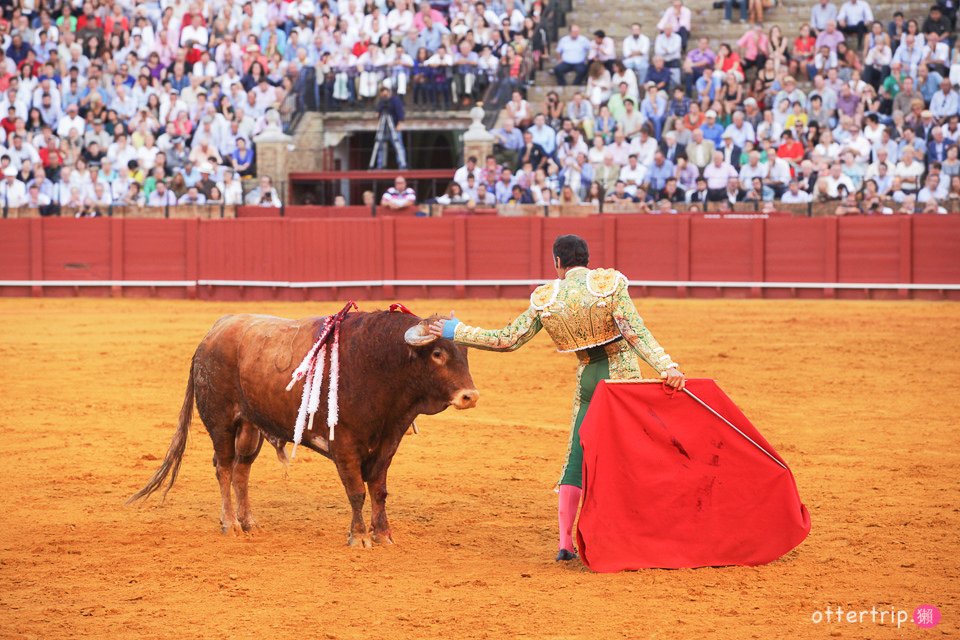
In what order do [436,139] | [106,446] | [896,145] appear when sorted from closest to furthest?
[106,446] < [896,145] < [436,139]

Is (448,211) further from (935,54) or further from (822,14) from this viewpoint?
(935,54)

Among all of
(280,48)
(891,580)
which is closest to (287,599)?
(891,580)

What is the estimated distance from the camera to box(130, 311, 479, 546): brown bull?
585 cm

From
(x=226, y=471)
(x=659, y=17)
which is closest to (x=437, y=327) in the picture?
(x=226, y=471)

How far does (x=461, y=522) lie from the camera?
6.61 metres

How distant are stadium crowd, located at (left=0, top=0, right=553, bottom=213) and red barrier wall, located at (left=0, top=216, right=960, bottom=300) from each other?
2.94 ft

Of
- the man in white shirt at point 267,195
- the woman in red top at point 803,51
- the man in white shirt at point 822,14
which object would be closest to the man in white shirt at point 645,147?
the woman in red top at point 803,51

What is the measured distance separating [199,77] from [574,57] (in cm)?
613

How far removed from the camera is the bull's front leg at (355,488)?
5.96 m

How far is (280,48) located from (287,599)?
18584 millimetres

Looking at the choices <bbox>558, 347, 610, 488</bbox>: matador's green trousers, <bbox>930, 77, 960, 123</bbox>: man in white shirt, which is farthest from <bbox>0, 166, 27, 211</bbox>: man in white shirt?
<bbox>558, 347, 610, 488</bbox>: matador's green trousers

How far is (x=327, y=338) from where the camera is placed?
6.15 metres

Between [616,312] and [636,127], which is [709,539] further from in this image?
[636,127]

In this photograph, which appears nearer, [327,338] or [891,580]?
[891,580]
